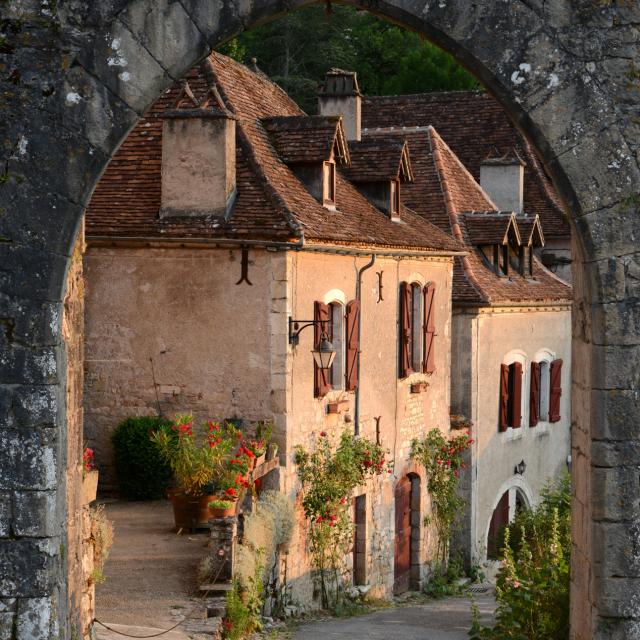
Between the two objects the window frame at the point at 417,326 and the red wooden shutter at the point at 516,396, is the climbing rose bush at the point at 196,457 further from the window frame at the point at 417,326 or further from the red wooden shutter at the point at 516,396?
the red wooden shutter at the point at 516,396

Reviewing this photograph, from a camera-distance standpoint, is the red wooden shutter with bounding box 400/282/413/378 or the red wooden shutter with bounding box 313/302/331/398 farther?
the red wooden shutter with bounding box 400/282/413/378

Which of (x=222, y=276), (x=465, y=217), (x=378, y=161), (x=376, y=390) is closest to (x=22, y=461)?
(x=222, y=276)

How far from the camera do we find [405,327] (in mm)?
18547

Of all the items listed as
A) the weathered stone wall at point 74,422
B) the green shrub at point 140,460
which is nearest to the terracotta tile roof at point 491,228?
the green shrub at point 140,460

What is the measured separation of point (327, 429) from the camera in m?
16.0

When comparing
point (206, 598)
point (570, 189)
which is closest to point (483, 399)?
point (206, 598)

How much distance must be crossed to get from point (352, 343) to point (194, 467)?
3.94m

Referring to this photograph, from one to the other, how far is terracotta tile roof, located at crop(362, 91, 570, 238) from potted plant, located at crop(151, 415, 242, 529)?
13.7 meters

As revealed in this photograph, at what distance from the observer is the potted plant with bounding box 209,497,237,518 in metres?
12.0

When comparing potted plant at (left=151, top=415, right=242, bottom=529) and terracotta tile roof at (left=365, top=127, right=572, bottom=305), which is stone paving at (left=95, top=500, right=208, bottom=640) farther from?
terracotta tile roof at (left=365, top=127, right=572, bottom=305)

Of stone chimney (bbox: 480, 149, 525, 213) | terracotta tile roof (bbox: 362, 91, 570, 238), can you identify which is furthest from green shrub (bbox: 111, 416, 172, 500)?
terracotta tile roof (bbox: 362, 91, 570, 238)

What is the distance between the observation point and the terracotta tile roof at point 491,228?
856 inches

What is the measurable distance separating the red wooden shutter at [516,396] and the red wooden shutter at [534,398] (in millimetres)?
811

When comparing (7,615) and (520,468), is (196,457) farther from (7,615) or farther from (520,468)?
(520,468)
